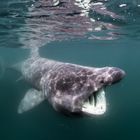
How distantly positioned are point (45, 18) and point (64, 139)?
448 inches

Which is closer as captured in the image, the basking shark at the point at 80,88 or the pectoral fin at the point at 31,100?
the basking shark at the point at 80,88

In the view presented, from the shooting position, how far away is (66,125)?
2584cm

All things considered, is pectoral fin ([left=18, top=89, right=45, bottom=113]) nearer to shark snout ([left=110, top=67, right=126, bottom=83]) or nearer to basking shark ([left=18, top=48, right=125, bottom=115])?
basking shark ([left=18, top=48, right=125, bottom=115])

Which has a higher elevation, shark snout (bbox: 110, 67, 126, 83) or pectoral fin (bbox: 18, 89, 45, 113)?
shark snout (bbox: 110, 67, 126, 83)

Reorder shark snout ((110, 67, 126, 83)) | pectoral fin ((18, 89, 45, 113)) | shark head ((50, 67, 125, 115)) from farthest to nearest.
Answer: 1. pectoral fin ((18, 89, 45, 113))
2. shark head ((50, 67, 125, 115))
3. shark snout ((110, 67, 126, 83))

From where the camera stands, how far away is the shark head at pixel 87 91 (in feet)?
22.4

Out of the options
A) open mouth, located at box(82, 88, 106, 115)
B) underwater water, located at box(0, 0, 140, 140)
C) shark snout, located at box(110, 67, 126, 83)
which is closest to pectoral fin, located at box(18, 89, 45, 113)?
underwater water, located at box(0, 0, 140, 140)

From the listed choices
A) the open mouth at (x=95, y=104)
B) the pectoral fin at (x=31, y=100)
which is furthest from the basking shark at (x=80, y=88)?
the pectoral fin at (x=31, y=100)

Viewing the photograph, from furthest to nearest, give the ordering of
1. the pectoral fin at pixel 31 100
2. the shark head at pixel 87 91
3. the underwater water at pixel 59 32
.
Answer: the underwater water at pixel 59 32, the pectoral fin at pixel 31 100, the shark head at pixel 87 91

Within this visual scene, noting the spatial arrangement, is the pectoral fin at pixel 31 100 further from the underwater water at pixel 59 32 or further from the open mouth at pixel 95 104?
the open mouth at pixel 95 104

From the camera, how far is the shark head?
6.82 m

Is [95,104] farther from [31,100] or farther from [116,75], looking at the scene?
[31,100]

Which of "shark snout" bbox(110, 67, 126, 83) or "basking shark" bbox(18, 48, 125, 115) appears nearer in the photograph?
"shark snout" bbox(110, 67, 126, 83)

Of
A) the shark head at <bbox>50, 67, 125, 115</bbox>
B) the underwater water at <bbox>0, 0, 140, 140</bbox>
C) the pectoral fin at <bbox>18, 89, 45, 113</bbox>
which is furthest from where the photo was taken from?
the underwater water at <bbox>0, 0, 140, 140</bbox>
